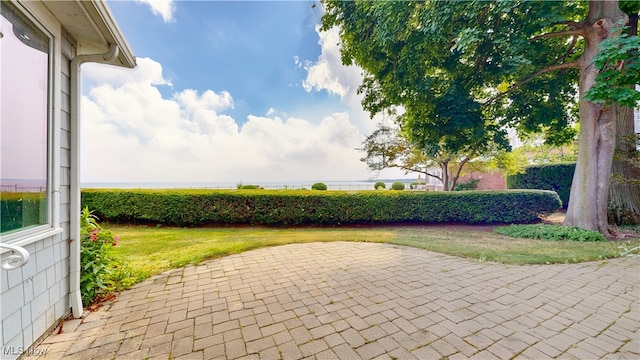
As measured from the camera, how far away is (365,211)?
24.1 feet

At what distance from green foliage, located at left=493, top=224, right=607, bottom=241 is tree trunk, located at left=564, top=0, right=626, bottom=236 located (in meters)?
0.42

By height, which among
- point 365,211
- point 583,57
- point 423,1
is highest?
point 423,1

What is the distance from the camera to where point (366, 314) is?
2.19 meters

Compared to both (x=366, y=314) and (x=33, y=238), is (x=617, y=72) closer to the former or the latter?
(x=366, y=314)

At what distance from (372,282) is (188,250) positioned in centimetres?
330

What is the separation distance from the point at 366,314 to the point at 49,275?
2682mm

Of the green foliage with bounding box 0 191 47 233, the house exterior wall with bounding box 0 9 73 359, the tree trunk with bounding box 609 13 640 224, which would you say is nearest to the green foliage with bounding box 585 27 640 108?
the tree trunk with bounding box 609 13 640 224

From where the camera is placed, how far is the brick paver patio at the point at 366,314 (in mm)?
1728

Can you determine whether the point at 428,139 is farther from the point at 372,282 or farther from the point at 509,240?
the point at 372,282

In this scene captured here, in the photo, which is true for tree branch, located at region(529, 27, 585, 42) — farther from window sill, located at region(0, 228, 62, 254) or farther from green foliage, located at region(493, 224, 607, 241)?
window sill, located at region(0, 228, 62, 254)

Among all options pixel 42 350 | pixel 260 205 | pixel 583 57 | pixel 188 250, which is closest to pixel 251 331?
pixel 42 350

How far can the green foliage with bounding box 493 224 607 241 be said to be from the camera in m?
5.36

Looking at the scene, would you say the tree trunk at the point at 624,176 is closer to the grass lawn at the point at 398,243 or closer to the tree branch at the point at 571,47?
the tree branch at the point at 571,47

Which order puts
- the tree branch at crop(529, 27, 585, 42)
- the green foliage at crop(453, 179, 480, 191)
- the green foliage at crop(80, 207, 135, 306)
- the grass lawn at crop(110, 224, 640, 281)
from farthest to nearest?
the green foliage at crop(453, 179, 480, 191) < the tree branch at crop(529, 27, 585, 42) < the grass lawn at crop(110, 224, 640, 281) < the green foliage at crop(80, 207, 135, 306)
